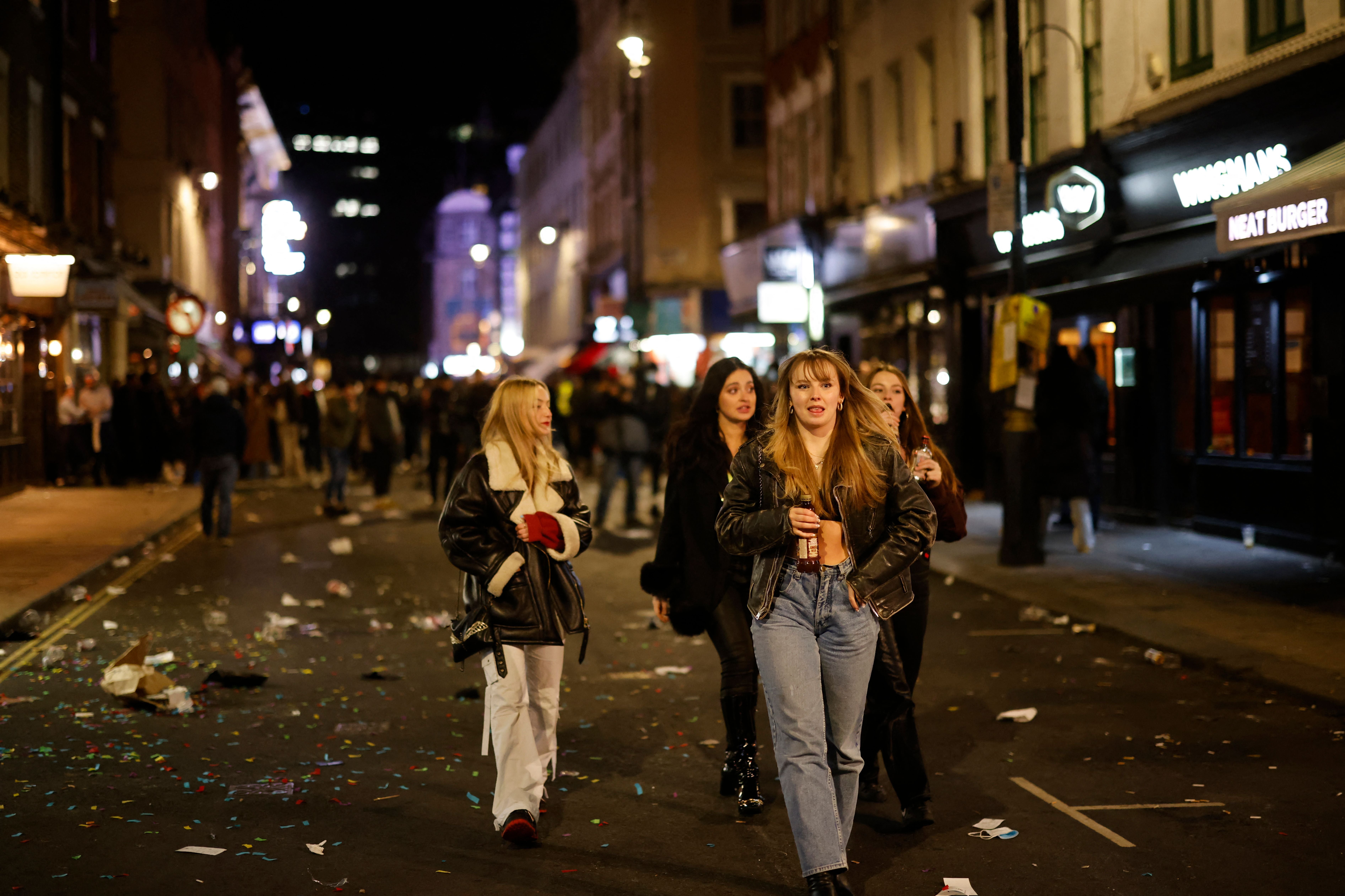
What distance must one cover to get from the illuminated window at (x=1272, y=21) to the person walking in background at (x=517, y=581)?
10.5 m

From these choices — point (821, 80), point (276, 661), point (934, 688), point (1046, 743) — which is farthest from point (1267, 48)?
point (821, 80)

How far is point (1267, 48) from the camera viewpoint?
543 inches

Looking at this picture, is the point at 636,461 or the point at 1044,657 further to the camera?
the point at 636,461

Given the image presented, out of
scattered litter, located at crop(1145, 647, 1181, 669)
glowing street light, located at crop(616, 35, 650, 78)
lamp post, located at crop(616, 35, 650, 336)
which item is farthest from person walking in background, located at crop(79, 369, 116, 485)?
scattered litter, located at crop(1145, 647, 1181, 669)

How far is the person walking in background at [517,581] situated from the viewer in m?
5.65

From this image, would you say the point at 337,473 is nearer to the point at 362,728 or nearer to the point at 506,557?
the point at 362,728

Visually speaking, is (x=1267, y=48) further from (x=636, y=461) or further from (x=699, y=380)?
(x=699, y=380)

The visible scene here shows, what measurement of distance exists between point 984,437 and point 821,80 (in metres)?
10.4

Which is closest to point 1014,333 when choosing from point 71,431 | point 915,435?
point 915,435

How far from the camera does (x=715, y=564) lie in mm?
6234

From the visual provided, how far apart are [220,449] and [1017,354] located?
9.33 meters

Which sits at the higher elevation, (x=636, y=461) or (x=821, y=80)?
(x=821, y=80)

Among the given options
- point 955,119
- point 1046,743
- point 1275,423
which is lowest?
point 1046,743

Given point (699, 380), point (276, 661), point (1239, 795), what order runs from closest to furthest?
1. point (1239, 795)
2. point (276, 661)
3. point (699, 380)
